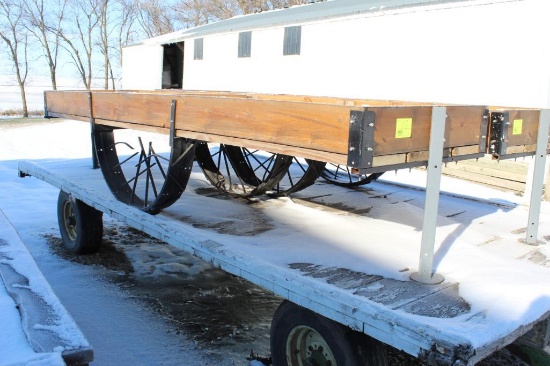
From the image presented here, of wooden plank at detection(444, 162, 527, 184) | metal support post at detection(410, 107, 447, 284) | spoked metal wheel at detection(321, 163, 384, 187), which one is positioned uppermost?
metal support post at detection(410, 107, 447, 284)

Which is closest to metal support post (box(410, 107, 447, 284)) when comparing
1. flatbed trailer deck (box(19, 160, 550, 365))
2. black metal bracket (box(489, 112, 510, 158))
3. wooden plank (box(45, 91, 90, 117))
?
flatbed trailer deck (box(19, 160, 550, 365))

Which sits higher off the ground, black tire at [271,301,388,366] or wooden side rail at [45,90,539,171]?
wooden side rail at [45,90,539,171]

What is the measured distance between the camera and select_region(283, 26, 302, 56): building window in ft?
43.0

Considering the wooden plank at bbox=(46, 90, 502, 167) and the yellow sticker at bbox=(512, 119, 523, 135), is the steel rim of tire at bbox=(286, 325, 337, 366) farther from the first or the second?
the yellow sticker at bbox=(512, 119, 523, 135)

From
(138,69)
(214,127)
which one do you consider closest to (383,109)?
(214,127)

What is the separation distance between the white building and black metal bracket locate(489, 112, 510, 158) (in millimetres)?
6404

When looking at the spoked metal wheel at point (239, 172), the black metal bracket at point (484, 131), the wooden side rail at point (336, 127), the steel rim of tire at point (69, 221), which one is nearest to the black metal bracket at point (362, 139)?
the wooden side rail at point (336, 127)

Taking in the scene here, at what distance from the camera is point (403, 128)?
241 centimetres

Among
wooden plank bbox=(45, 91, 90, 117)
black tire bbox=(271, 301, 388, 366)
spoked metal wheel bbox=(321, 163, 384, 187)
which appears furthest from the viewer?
spoked metal wheel bbox=(321, 163, 384, 187)

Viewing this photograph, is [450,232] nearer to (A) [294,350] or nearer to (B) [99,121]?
(A) [294,350]

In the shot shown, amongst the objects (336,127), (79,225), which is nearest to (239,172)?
(79,225)

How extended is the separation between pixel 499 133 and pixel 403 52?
8.20m

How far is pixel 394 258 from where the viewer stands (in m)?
3.05

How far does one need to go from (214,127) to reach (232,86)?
13394 mm
